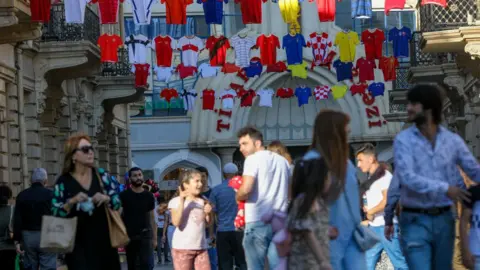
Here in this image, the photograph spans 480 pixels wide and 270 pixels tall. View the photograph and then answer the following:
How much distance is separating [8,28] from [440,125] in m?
14.0

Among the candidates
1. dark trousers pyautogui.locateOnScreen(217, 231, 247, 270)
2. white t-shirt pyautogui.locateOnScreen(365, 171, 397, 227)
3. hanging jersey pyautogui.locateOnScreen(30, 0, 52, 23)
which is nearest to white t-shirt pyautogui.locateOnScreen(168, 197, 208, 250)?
white t-shirt pyautogui.locateOnScreen(365, 171, 397, 227)

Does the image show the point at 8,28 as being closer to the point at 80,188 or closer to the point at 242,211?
the point at 242,211

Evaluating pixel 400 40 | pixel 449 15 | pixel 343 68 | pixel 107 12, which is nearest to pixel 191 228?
pixel 107 12

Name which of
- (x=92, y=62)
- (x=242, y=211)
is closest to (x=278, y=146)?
(x=242, y=211)

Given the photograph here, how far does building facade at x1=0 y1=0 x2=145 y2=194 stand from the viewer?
2462 cm

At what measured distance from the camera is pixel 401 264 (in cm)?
1480

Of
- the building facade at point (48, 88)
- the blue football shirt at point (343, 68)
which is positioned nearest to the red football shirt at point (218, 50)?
the building facade at point (48, 88)

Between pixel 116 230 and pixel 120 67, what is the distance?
87.7ft

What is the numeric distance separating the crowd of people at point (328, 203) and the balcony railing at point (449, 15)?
1444 cm

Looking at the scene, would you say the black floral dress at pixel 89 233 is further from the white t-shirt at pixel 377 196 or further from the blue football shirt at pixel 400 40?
the blue football shirt at pixel 400 40

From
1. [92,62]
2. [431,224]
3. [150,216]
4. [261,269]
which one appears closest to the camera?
[431,224]

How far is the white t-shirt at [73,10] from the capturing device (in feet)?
89.5

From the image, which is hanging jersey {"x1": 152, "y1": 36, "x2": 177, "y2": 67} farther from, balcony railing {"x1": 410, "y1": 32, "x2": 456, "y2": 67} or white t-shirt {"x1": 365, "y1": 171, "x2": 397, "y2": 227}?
white t-shirt {"x1": 365, "y1": 171, "x2": 397, "y2": 227}

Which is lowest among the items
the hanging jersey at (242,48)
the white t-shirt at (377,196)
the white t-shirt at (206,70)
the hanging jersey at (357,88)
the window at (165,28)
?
the white t-shirt at (377,196)
